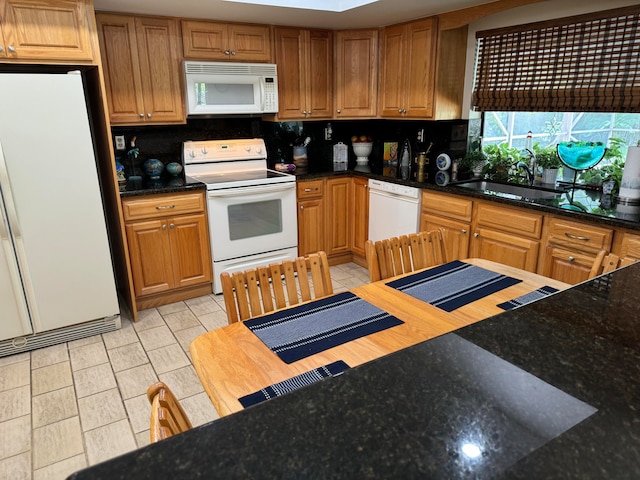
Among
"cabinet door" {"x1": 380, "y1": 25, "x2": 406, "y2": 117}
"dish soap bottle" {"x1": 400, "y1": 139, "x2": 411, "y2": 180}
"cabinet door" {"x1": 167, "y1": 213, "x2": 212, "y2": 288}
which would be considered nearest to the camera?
"cabinet door" {"x1": 167, "y1": 213, "x2": 212, "y2": 288}

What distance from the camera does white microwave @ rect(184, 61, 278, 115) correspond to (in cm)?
338

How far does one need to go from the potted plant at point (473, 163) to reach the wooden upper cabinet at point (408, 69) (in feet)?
1.51

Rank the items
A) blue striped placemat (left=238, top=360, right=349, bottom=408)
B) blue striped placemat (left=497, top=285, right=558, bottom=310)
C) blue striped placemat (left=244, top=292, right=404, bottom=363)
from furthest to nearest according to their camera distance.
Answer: blue striped placemat (left=497, top=285, right=558, bottom=310)
blue striped placemat (left=244, top=292, right=404, bottom=363)
blue striped placemat (left=238, top=360, right=349, bottom=408)

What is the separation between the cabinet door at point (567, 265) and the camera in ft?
8.36

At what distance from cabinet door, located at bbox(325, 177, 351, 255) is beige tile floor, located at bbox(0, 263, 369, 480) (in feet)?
4.30

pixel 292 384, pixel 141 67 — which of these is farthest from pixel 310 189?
pixel 292 384

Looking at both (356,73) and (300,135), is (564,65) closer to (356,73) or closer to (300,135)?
(356,73)

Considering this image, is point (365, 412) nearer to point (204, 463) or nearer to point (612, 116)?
point (204, 463)

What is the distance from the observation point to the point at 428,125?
403 centimetres

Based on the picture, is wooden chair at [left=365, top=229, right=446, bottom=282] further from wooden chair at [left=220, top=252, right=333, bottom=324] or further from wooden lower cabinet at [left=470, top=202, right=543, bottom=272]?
wooden lower cabinet at [left=470, top=202, right=543, bottom=272]

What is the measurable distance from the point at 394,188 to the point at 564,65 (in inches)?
55.0

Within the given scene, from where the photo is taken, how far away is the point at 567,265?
8.66 ft

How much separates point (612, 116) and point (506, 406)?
3114 mm

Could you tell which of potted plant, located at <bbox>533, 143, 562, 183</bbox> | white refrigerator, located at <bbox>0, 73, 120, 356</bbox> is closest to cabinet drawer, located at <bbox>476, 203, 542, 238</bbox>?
potted plant, located at <bbox>533, 143, 562, 183</bbox>
